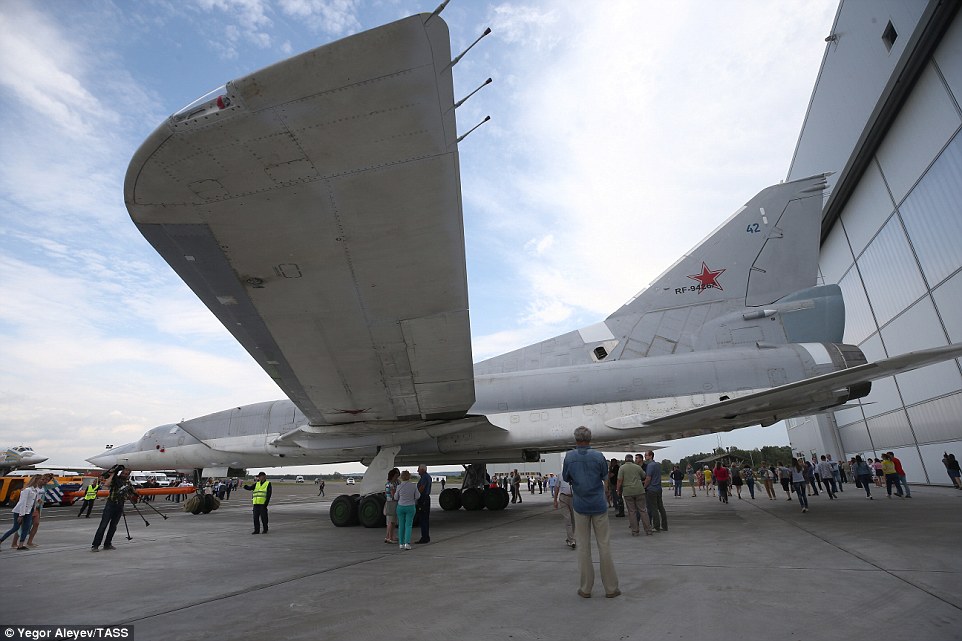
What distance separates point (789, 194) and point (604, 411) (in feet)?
19.7

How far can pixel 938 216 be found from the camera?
522 inches

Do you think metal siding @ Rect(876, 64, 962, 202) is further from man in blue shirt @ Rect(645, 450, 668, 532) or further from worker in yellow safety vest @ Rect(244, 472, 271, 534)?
worker in yellow safety vest @ Rect(244, 472, 271, 534)

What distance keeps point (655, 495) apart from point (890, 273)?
14.9m

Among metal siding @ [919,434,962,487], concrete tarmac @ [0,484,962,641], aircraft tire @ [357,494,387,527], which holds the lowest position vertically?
concrete tarmac @ [0,484,962,641]

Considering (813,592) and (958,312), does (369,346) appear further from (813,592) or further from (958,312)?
(958,312)

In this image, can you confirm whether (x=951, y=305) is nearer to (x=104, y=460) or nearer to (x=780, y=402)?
(x=780, y=402)

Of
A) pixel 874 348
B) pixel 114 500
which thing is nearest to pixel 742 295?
pixel 114 500

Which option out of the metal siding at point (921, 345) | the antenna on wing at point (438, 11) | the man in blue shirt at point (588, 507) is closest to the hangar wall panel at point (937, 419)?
the metal siding at point (921, 345)

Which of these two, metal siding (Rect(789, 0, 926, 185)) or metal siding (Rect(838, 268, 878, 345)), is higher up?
metal siding (Rect(789, 0, 926, 185))

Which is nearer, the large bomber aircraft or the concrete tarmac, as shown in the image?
the concrete tarmac

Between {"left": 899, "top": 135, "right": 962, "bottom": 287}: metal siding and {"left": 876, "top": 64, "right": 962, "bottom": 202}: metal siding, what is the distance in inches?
16.3

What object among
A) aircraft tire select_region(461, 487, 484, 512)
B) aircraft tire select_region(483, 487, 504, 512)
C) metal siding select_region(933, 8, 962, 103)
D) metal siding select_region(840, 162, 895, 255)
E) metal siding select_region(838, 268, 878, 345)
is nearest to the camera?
metal siding select_region(933, 8, 962, 103)

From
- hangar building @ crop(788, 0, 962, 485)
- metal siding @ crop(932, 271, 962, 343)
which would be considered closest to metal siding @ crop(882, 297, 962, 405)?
hangar building @ crop(788, 0, 962, 485)

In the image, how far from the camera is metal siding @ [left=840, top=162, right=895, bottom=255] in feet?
53.4
